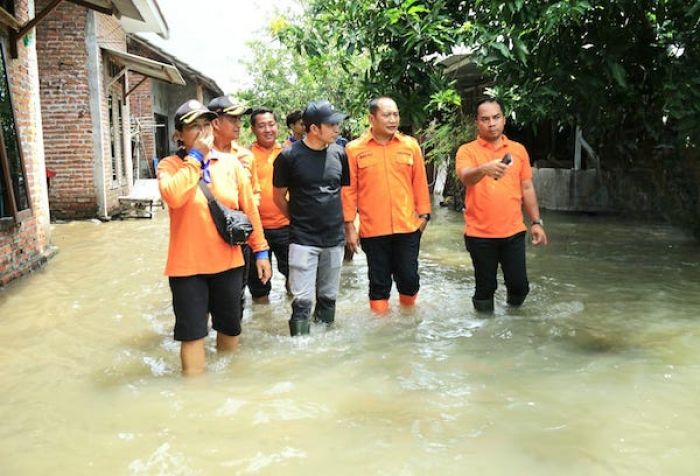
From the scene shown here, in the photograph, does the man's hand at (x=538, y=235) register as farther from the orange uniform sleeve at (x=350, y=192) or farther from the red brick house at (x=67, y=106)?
the red brick house at (x=67, y=106)

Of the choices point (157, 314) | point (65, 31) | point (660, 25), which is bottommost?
point (157, 314)

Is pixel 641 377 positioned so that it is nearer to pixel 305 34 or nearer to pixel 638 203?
pixel 305 34

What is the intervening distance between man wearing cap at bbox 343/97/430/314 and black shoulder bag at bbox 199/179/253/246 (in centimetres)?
148

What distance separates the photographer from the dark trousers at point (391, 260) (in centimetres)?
533

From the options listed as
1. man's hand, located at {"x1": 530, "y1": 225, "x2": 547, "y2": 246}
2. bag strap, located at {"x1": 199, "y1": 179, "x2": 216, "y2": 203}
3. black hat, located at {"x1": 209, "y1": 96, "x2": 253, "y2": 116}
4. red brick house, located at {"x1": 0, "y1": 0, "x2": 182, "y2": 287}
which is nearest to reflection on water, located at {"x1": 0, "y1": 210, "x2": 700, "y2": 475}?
man's hand, located at {"x1": 530, "y1": 225, "x2": 547, "y2": 246}

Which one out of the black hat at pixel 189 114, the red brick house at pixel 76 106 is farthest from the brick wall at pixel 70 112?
the black hat at pixel 189 114

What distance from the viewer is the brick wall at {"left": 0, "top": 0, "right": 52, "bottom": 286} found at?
7.13 meters

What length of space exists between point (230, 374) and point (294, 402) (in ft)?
2.09

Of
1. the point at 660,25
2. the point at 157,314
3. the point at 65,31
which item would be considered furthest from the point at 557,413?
the point at 65,31

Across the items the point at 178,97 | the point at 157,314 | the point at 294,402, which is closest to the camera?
the point at 294,402

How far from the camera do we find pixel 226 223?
152 inches

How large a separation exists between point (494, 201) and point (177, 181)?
99.2 inches

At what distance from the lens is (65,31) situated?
1254 centimetres

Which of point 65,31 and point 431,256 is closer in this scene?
point 431,256
